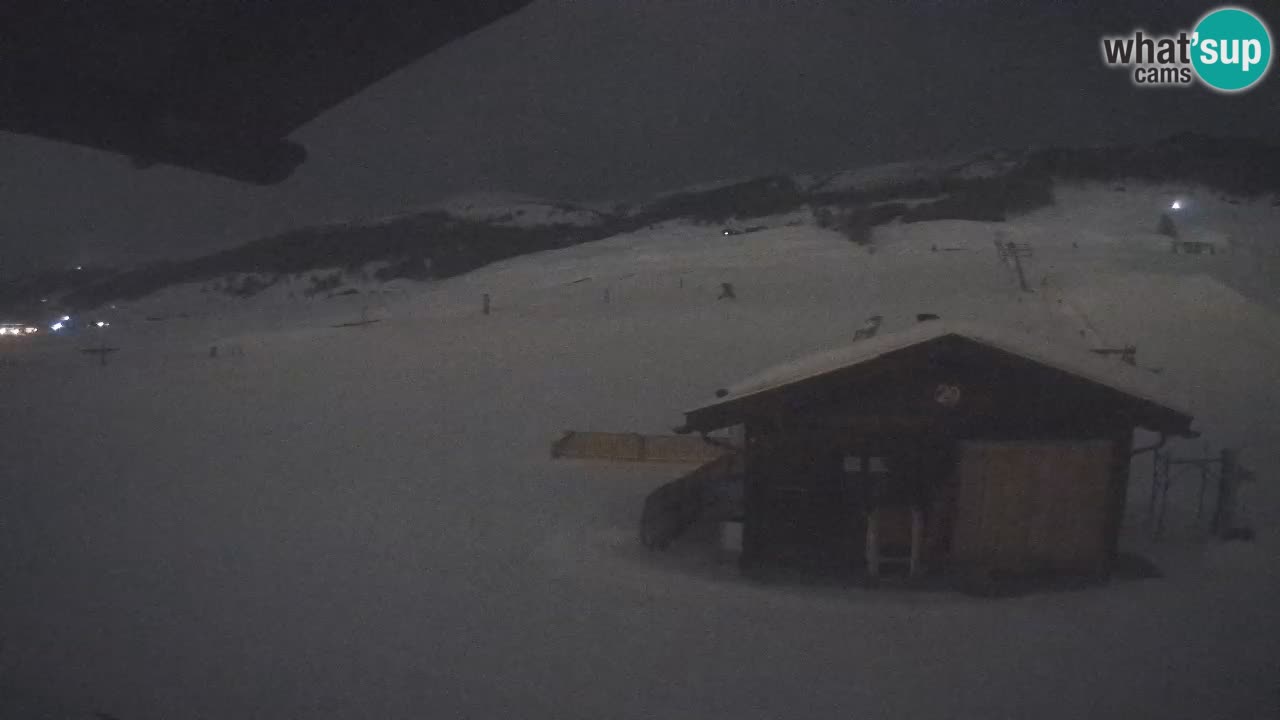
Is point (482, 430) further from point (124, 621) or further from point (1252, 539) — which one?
point (1252, 539)

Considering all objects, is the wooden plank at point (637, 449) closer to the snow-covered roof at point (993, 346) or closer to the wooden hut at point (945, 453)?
the snow-covered roof at point (993, 346)

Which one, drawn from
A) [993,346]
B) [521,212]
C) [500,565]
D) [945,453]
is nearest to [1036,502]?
[945,453]

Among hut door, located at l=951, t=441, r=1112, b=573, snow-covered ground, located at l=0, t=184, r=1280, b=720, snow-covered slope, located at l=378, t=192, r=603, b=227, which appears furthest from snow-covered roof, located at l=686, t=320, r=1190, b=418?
snow-covered slope, located at l=378, t=192, r=603, b=227

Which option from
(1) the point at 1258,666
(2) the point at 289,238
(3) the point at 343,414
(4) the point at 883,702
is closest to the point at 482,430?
(3) the point at 343,414

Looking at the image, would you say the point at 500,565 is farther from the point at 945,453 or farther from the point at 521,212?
the point at 521,212

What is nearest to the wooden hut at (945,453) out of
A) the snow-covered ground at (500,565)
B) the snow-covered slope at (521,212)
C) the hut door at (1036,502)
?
the hut door at (1036,502)
